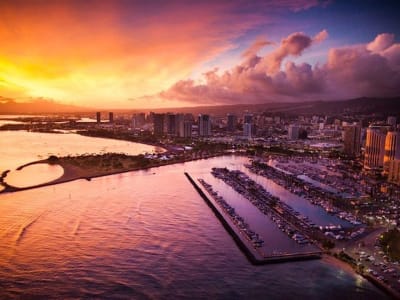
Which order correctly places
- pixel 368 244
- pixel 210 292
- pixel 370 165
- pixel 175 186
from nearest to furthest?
pixel 210 292 < pixel 368 244 < pixel 175 186 < pixel 370 165

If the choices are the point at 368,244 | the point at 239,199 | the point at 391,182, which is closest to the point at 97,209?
the point at 239,199

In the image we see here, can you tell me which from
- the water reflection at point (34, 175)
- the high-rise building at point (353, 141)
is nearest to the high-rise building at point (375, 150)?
the high-rise building at point (353, 141)

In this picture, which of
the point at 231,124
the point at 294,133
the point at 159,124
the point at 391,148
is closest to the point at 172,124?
the point at 159,124

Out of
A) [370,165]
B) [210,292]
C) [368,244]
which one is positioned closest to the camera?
[210,292]

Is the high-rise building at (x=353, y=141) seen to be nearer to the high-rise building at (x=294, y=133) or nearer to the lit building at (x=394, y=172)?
the lit building at (x=394, y=172)

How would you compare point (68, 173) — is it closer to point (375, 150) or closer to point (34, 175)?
point (34, 175)

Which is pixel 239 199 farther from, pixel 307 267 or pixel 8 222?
pixel 8 222
